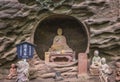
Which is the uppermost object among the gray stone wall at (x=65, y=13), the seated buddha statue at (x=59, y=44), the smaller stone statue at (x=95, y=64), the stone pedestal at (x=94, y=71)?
the gray stone wall at (x=65, y=13)

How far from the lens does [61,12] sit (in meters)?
12.5

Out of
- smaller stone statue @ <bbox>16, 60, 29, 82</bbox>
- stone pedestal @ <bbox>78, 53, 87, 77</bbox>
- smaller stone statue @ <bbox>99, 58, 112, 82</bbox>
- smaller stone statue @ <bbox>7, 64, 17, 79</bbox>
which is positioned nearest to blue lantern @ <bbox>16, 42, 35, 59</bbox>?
smaller stone statue @ <bbox>16, 60, 29, 82</bbox>

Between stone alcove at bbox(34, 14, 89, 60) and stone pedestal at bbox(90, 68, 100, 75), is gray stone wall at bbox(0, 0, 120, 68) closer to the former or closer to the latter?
stone alcove at bbox(34, 14, 89, 60)

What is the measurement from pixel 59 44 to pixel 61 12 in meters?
1.46

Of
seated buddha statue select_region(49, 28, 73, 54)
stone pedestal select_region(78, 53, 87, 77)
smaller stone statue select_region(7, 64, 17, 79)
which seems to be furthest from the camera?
seated buddha statue select_region(49, 28, 73, 54)

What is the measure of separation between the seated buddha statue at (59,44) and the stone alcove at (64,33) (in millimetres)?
340

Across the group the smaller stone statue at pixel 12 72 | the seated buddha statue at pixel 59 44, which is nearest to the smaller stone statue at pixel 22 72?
the smaller stone statue at pixel 12 72

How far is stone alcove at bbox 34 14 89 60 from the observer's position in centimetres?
1312

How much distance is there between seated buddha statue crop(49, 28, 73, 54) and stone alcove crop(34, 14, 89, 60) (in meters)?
0.34

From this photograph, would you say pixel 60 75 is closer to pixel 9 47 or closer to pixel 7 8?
pixel 9 47

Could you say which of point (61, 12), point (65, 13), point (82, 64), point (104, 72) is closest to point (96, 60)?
point (82, 64)

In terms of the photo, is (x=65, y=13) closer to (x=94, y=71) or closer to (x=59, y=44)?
(x=59, y=44)

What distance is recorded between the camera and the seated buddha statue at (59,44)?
42.6 ft

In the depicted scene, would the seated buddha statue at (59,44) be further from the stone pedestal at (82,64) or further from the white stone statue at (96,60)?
the white stone statue at (96,60)
